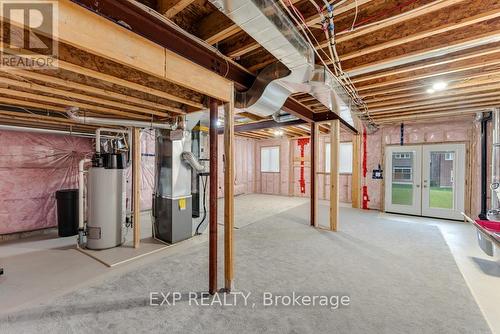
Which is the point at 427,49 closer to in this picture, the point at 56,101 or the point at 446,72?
the point at 446,72

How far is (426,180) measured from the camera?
17.5ft

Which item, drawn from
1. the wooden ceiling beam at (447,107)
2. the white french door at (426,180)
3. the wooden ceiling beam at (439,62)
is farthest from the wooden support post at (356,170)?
the wooden ceiling beam at (439,62)

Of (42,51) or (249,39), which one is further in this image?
(249,39)

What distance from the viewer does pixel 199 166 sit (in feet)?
12.2

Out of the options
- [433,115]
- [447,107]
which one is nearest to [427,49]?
[447,107]

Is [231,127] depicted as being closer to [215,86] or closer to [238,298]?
[215,86]

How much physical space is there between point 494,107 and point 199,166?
5462mm

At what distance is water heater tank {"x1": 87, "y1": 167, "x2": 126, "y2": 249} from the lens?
321 centimetres

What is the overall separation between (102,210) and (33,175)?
1.87 meters

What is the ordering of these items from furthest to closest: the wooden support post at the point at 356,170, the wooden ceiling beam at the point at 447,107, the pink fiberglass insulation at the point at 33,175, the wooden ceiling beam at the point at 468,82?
the wooden support post at the point at 356,170 → the wooden ceiling beam at the point at 447,107 → the pink fiberglass insulation at the point at 33,175 → the wooden ceiling beam at the point at 468,82

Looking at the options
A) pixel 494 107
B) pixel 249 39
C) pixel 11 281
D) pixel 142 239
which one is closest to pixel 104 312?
pixel 11 281

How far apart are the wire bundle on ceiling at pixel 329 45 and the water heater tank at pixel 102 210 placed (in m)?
3.17

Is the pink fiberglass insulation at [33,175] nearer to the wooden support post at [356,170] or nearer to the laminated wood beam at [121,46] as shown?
the laminated wood beam at [121,46]

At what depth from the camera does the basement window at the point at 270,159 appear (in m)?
8.96
